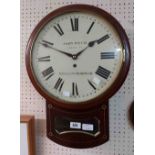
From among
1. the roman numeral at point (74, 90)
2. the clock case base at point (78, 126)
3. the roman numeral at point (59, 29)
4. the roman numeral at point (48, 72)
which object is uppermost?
the roman numeral at point (59, 29)

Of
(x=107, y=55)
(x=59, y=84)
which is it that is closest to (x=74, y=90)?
(x=59, y=84)

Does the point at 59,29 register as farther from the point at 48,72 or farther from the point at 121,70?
the point at 121,70

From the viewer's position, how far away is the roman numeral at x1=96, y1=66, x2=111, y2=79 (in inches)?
25.8

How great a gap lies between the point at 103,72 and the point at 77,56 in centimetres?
12

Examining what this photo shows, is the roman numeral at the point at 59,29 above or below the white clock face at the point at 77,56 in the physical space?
above

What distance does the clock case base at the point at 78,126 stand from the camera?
2.28 ft

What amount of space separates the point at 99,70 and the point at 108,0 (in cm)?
28

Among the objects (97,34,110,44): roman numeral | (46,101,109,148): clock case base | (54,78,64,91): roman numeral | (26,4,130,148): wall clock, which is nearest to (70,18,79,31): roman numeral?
(26,4,130,148): wall clock

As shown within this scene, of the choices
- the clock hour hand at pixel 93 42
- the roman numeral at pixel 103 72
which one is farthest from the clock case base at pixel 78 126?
the clock hour hand at pixel 93 42

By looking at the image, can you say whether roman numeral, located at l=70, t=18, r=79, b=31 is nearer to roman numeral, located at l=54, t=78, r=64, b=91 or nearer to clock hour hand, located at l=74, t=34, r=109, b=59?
clock hour hand, located at l=74, t=34, r=109, b=59

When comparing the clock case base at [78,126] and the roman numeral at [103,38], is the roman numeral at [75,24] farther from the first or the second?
the clock case base at [78,126]

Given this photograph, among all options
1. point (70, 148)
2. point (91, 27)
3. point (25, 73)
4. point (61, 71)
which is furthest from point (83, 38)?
point (70, 148)

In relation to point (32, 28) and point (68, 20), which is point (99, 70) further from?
point (32, 28)

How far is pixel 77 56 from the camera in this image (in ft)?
2.27
